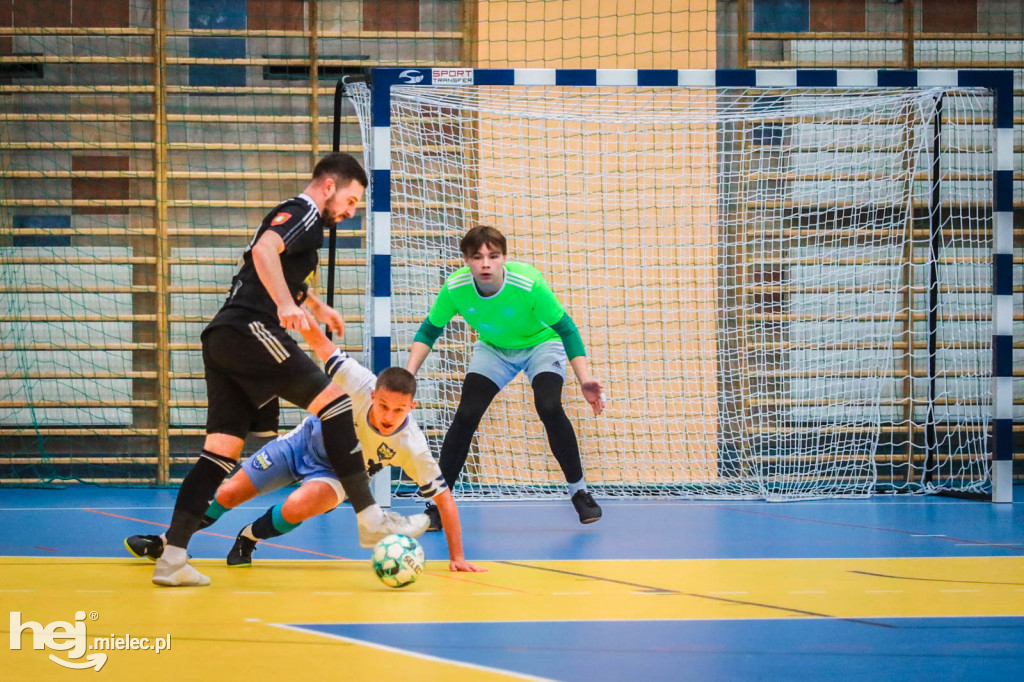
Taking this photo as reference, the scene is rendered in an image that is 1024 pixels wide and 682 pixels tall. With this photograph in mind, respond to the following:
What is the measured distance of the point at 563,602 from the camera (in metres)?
3.51

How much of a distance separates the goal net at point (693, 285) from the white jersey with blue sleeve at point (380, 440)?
3.22 metres

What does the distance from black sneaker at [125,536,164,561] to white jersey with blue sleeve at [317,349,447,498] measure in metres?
0.73

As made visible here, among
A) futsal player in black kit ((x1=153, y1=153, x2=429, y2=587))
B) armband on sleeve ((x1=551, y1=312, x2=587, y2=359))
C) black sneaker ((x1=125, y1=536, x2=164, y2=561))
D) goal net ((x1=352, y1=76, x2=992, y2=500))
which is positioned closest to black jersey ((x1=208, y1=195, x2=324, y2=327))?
futsal player in black kit ((x1=153, y1=153, x2=429, y2=587))

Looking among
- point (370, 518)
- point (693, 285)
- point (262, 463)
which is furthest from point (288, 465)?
point (693, 285)

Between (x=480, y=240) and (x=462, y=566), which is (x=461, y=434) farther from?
(x=462, y=566)

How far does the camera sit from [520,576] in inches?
159

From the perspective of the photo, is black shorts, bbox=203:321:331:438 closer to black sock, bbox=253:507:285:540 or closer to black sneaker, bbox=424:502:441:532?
black sock, bbox=253:507:285:540

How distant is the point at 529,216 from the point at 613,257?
27.7 inches

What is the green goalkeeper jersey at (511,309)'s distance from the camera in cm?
554

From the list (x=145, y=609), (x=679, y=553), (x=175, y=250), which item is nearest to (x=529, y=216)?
(x=175, y=250)

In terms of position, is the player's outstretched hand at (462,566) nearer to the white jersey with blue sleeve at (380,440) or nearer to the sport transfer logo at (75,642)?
the white jersey with blue sleeve at (380,440)

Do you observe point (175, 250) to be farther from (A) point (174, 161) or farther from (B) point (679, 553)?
(B) point (679, 553)

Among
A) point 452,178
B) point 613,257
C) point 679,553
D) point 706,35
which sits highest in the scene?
point 706,35

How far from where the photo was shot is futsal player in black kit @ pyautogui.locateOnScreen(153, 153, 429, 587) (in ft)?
12.2
